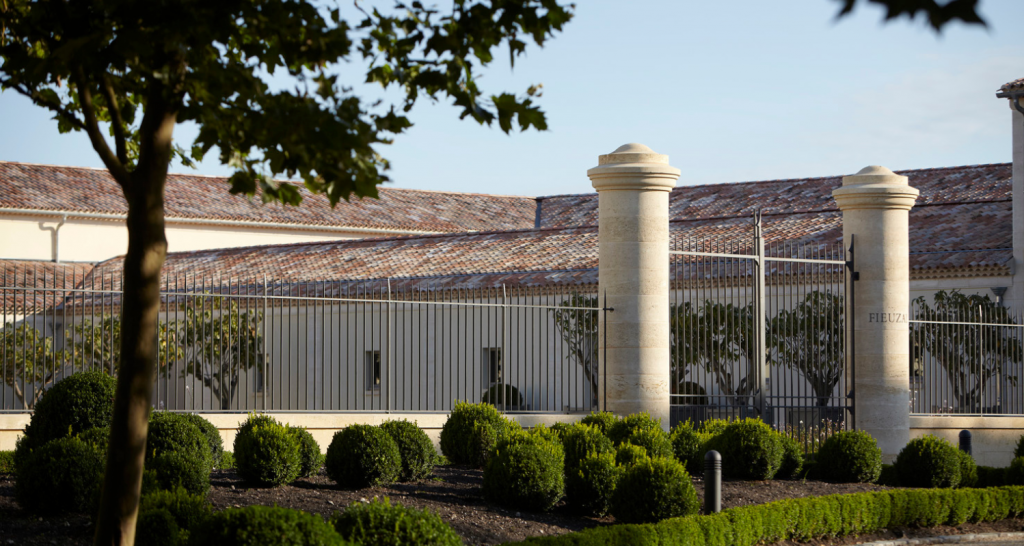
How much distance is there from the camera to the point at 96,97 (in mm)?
6285

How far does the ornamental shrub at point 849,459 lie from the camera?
11562 millimetres

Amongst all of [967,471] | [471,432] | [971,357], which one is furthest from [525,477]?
[971,357]

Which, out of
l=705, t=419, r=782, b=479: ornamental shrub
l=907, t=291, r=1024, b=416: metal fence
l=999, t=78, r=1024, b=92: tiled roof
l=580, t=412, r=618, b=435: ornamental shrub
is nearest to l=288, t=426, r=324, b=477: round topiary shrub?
l=580, t=412, r=618, b=435: ornamental shrub

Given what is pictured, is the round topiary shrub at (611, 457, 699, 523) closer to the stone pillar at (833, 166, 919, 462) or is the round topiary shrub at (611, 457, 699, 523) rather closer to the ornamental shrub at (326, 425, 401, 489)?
the ornamental shrub at (326, 425, 401, 489)

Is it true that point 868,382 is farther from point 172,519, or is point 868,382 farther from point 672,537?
point 172,519

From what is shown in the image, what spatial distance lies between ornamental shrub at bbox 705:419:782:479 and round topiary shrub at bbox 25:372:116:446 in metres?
5.65

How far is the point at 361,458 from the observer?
8.90 meters

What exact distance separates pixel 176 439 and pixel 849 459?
6.71 m

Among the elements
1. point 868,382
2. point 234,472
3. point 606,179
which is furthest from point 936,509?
point 234,472

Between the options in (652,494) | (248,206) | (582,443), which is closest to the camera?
(652,494)

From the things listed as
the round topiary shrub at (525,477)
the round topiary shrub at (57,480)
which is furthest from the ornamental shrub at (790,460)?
the round topiary shrub at (57,480)

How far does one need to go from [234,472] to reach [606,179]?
4.80 metres

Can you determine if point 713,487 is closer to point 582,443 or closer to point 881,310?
point 582,443

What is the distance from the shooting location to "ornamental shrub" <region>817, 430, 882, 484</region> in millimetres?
11562
